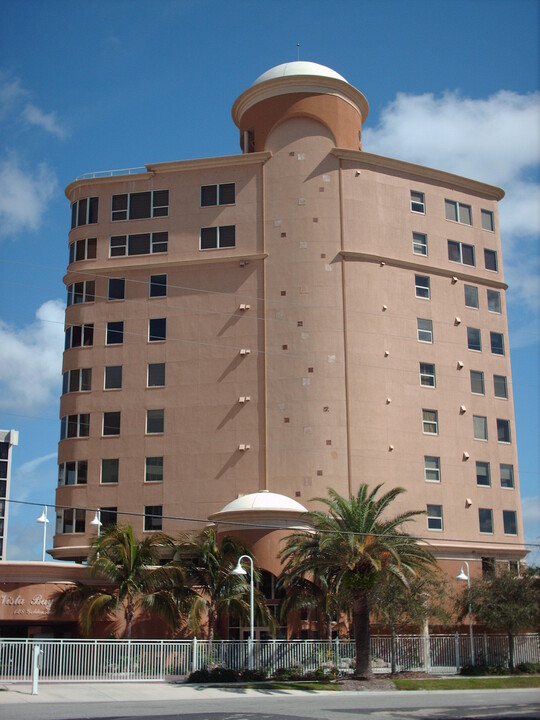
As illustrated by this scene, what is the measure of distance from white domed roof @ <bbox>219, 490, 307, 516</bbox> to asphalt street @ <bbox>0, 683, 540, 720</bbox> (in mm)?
12158

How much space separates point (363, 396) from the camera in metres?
54.3

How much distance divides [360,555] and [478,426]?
23.1 m

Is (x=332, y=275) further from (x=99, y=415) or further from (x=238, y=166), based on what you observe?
(x=99, y=415)

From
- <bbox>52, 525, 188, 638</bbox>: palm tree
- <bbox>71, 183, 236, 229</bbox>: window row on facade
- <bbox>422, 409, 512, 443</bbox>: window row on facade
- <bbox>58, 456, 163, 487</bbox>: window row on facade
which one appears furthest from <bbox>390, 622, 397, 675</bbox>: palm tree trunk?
<bbox>71, 183, 236, 229</bbox>: window row on facade

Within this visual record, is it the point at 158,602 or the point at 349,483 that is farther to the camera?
the point at 349,483

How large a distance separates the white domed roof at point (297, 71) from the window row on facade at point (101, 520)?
2800 centimetres

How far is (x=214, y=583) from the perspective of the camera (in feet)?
140

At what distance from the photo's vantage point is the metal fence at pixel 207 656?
3666 cm

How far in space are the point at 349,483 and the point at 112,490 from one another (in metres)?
14.2

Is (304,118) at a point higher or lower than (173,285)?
higher

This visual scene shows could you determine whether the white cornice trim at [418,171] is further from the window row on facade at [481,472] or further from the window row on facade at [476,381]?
the window row on facade at [481,472]

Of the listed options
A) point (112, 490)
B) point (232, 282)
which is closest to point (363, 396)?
point (232, 282)

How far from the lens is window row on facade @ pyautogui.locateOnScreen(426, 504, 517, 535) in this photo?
54.7 metres

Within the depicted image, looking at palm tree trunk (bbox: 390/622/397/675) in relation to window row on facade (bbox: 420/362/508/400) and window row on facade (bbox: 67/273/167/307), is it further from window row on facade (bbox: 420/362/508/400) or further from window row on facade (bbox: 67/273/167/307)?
window row on facade (bbox: 67/273/167/307)
